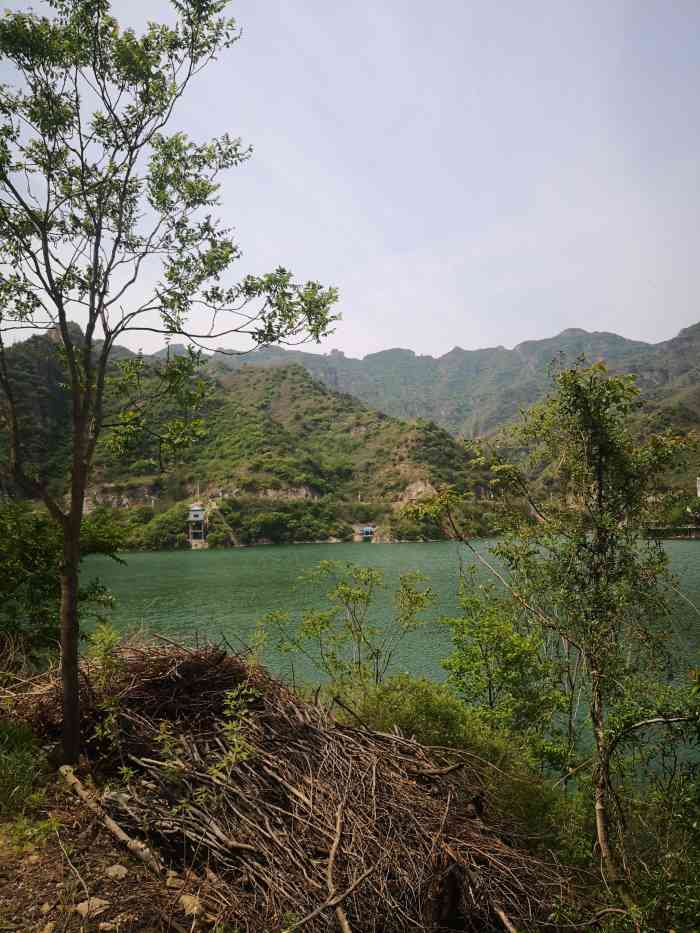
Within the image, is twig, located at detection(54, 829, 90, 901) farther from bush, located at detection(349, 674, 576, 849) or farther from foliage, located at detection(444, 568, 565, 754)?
foliage, located at detection(444, 568, 565, 754)

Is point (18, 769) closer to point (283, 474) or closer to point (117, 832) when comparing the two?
point (117, 832)

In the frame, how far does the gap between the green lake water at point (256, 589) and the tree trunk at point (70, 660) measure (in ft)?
4.96

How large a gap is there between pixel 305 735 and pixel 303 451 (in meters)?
112

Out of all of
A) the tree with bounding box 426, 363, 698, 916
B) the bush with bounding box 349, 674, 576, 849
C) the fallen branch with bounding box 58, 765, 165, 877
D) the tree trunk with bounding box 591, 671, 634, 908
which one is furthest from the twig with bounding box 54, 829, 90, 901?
the tree with bounding box 426, 363, 698, 916

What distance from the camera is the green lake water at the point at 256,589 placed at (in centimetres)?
2170

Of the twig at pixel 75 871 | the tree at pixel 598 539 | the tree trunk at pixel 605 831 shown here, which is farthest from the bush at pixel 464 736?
the twig at pixel 75 871

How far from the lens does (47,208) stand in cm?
518

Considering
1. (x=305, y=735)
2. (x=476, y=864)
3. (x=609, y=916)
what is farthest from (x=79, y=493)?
(x=609, y=916)

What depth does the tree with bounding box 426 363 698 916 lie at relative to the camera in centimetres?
758

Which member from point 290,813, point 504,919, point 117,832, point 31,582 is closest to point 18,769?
point 117,832

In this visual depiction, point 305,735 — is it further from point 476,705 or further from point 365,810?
point 476,705

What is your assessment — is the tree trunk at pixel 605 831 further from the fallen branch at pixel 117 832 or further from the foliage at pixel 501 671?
the foliage at pixel 501 671

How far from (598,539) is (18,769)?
23.0 feet

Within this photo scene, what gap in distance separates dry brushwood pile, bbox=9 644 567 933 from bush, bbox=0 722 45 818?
13.2 inches
